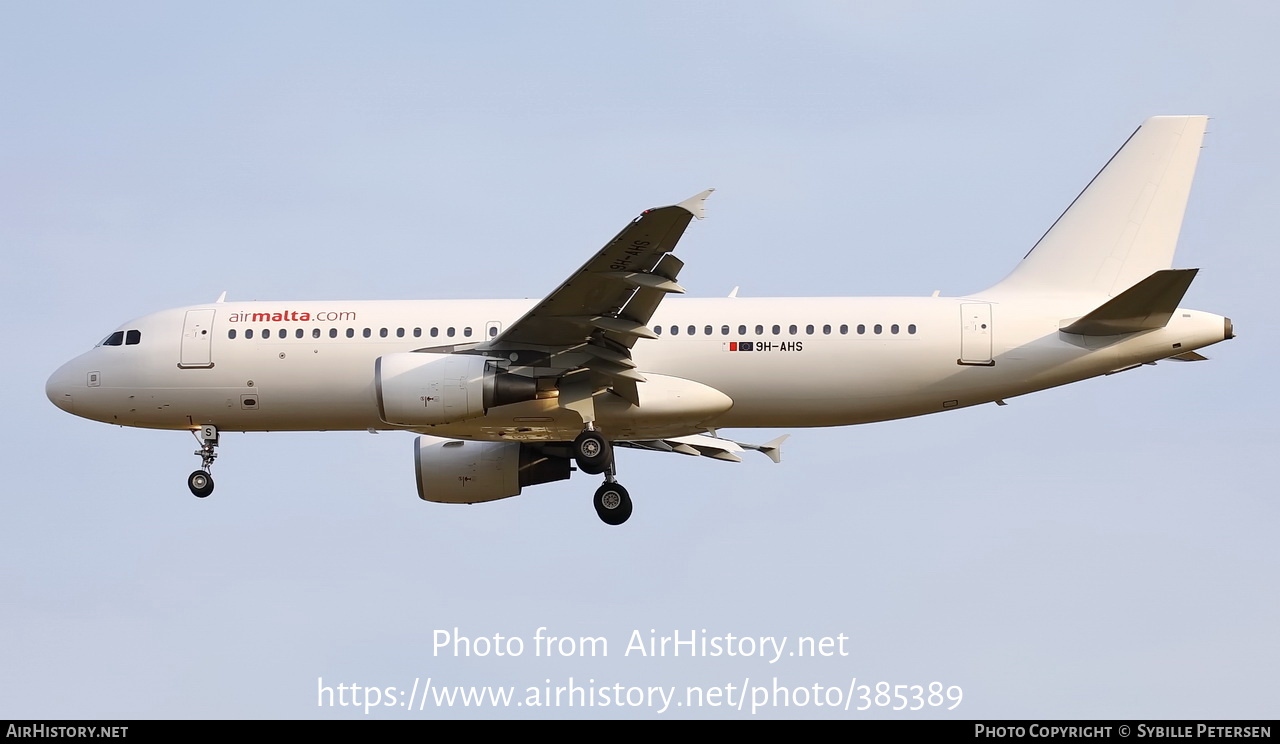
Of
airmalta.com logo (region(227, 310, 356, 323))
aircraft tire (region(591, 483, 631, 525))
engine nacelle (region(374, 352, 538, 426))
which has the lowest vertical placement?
→ aircraft tire (region(591, 483, 631, 525))

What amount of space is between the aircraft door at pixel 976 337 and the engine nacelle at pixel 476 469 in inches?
360

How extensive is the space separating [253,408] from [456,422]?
16.1ft

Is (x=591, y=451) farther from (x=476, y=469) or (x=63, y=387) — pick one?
(x=63, y=387)

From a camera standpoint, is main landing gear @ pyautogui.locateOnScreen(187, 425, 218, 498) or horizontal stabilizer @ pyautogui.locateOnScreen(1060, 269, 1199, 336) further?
main landing gear @ pyautogui.locateOnScreen(187, 425, 218, 498)

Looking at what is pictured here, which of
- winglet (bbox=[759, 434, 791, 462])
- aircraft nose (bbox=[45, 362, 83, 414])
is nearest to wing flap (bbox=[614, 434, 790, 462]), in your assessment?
winglet (bbox=[759, 434, 791, 462])

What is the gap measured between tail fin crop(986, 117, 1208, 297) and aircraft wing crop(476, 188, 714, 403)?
7619 mm

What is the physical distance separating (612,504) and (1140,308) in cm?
1084

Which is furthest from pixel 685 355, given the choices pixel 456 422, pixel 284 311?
pixel 284 311

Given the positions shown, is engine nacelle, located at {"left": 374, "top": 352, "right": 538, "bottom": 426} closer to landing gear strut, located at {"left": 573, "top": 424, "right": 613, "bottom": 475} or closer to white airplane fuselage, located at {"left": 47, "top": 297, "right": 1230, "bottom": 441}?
white airplane fuselage, located at {"left": 47, "top": 297, "right": 1230, "bottom": 441}

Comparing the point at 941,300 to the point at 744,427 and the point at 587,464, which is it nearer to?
the point at 744,427

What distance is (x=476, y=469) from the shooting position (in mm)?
35062

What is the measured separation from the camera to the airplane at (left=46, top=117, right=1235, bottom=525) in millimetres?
30375

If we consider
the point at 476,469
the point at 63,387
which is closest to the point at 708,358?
the point at 476,469

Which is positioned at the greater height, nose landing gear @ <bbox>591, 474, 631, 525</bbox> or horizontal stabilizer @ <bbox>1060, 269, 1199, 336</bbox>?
horizontal stabilizer @ <bbox>1060, 269, 1199, 336</bbox>
